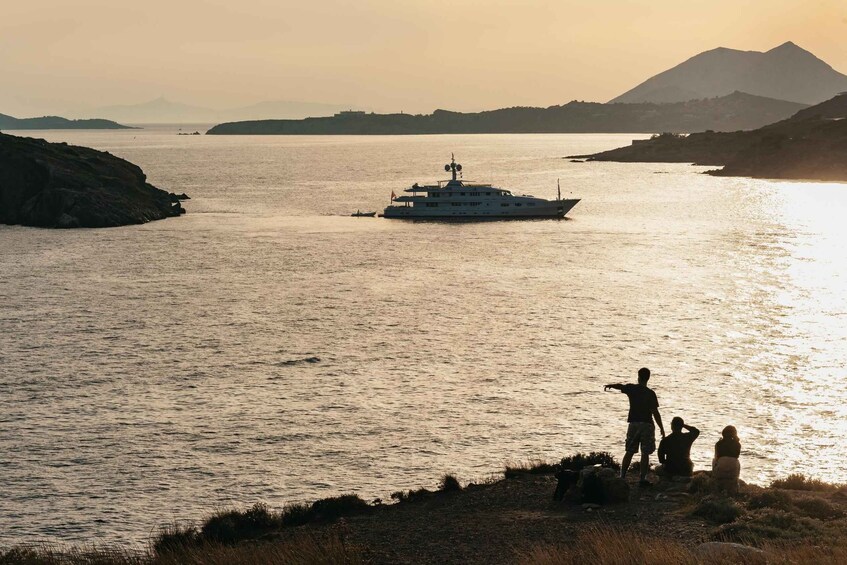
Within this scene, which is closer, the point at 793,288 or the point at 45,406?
the point at 45,406

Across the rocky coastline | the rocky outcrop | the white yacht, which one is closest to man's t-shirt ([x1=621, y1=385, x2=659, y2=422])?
the rocky coastline

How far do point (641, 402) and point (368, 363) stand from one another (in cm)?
2631

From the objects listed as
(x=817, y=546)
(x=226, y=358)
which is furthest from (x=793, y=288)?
(x=817, y=546)

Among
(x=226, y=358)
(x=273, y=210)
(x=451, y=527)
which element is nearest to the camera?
(x=451, y=527)

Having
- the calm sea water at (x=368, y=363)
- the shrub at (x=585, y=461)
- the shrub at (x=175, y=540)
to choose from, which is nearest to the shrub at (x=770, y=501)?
the shrub at (x=585, y=461)

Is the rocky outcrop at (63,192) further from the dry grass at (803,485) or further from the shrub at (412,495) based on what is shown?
the dry grass at (803,485)

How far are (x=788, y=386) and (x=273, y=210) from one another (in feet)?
361

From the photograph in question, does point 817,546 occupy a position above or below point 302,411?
above

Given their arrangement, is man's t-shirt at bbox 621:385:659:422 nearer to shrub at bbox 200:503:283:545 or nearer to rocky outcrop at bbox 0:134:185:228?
shrub at bbox 200:503:283:545

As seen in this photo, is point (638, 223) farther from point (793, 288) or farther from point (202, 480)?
point (202, 480)

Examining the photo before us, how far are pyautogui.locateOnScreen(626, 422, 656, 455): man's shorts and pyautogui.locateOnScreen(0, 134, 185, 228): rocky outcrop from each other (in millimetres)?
107303

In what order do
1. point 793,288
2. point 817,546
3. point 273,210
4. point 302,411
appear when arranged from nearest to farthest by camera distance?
point 817,546 → point 302,411 → point 793,288 → point 273,210

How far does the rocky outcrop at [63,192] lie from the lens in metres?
119

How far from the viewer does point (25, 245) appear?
98.8 m
